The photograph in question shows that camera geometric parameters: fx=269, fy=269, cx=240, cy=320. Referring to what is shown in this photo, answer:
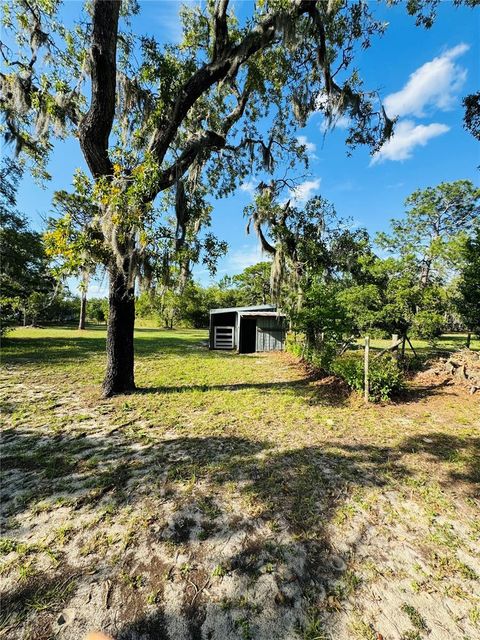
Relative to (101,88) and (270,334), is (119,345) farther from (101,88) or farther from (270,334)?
(270,334)

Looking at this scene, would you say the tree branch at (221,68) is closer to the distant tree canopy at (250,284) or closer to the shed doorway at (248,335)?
the shed doorway at (248,335)

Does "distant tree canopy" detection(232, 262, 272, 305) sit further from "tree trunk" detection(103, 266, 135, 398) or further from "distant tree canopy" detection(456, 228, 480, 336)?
"tree trunk" detection(103, 266, 135, 398)

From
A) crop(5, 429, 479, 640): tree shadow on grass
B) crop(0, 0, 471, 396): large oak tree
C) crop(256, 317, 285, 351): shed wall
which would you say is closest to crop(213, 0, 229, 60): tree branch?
crop(0, 0, 471, 396): large oak tree

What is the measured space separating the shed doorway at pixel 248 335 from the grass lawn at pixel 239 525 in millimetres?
9510

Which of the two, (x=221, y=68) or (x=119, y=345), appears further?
(x=119, y=345)

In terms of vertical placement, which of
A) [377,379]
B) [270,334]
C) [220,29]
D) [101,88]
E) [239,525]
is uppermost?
[220,29]

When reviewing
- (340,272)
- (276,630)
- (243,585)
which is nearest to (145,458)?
(243,585)

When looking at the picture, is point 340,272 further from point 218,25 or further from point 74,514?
point 74,514

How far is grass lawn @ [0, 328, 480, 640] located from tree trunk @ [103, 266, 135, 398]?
97 cm

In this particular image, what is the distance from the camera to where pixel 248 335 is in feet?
48.5

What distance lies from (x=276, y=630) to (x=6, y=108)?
31.3ft

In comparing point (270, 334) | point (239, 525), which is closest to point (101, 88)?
point (239, 525)

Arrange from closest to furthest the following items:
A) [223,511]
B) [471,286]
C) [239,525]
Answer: [239,525], [223,511], [471,286]

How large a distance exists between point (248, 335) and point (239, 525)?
12576 mm
